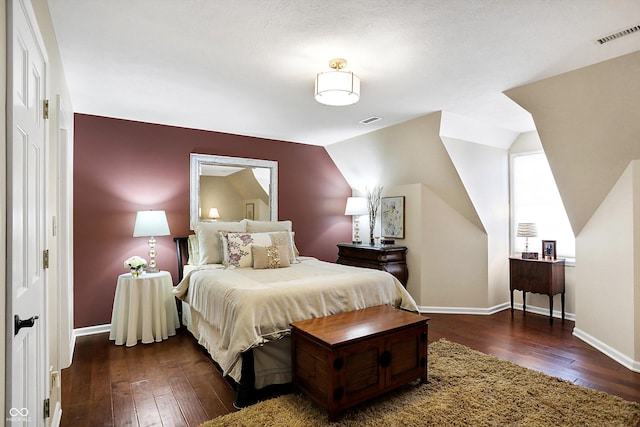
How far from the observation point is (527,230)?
441 cm

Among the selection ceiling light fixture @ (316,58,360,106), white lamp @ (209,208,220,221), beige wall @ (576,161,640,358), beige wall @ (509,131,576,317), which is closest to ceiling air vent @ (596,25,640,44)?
beige wall @ (576,161,640,358)

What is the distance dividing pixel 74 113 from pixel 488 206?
511 cm

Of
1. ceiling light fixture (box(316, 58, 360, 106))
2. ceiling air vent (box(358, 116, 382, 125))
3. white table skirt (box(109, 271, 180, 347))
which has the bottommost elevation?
white table skirt (box(109, 271, 180, 347))

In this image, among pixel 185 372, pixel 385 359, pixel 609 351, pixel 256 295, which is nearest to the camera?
pixel 385 359

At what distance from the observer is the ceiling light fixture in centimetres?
253

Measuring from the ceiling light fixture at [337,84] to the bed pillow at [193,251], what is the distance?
2297 mm

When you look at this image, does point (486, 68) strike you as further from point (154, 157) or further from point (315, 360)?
point (154, 157)

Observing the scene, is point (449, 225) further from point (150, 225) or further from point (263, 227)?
point (150, 225)

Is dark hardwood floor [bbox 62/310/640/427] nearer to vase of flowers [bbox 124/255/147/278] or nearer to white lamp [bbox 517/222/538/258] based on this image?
vase of flowers [bbox 124/255/147/278]

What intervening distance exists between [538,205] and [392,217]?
1.91m

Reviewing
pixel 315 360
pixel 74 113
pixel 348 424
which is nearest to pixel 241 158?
pixel 74 113

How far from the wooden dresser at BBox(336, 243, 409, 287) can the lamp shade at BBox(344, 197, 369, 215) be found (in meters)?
0.58

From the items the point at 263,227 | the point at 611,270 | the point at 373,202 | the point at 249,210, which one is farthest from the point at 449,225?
the point at 249,210

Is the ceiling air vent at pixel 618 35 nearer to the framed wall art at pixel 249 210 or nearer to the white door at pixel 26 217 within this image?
the white door at pixel 26 217
